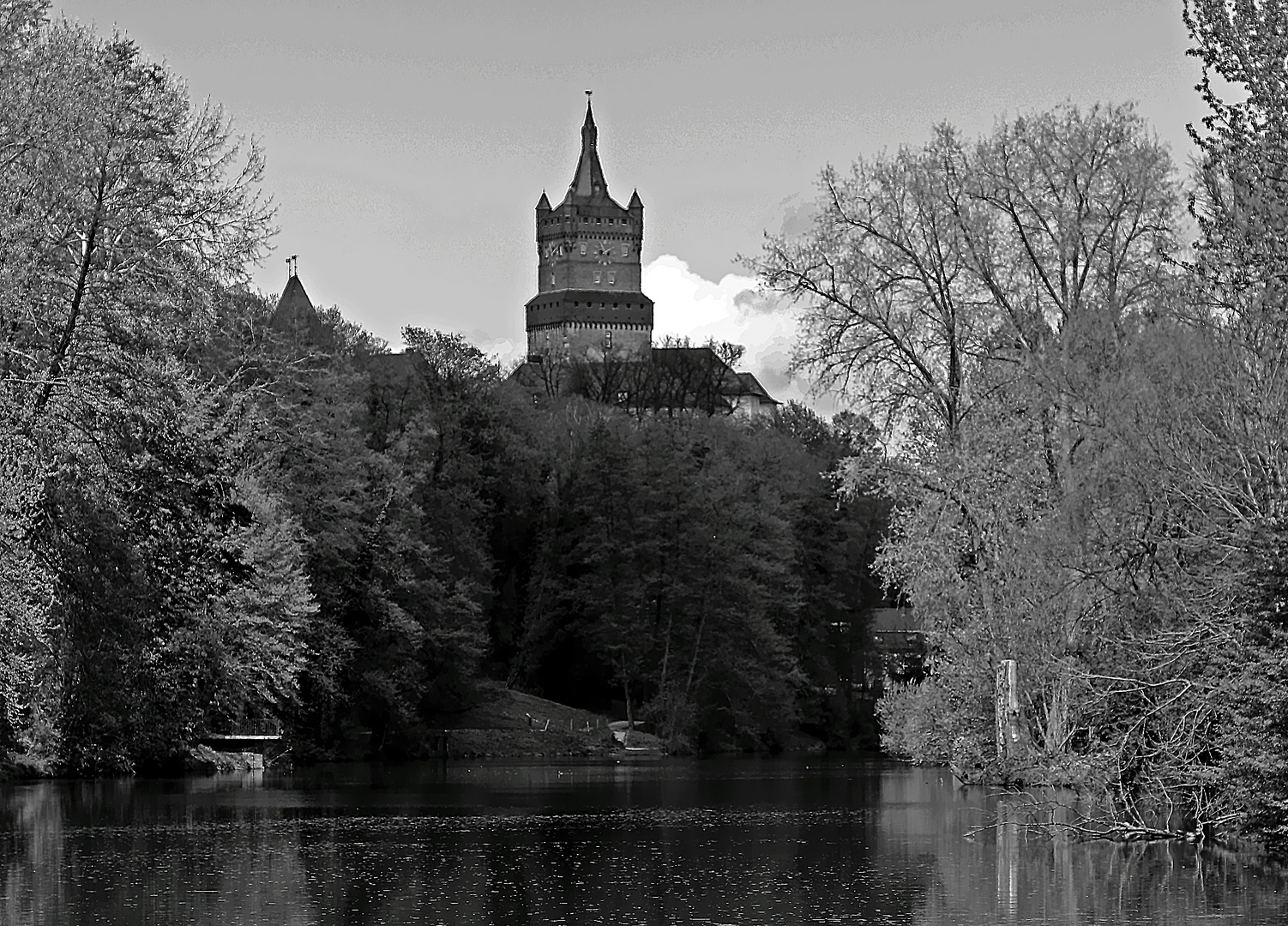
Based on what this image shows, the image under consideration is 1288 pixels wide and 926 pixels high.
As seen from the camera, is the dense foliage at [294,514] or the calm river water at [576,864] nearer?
the calm river water at [576,864]

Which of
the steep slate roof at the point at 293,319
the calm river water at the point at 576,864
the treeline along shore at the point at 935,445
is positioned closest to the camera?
the calm river water at the point at 576,864

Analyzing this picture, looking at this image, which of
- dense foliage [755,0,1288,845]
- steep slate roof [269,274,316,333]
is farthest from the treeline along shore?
steep slate roof [269,274,316,333]

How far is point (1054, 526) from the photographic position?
93.6 ft

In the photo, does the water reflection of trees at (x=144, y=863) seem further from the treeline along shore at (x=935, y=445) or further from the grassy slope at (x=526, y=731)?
the grassy slope at (x=526, y=731)

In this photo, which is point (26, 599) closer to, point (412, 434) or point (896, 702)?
point (896, 702)

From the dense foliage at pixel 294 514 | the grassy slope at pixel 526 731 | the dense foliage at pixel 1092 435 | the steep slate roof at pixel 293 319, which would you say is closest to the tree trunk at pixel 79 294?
the dense foliage at pixel 294 514

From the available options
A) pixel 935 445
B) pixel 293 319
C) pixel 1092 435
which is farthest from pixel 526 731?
pixel 1092 435

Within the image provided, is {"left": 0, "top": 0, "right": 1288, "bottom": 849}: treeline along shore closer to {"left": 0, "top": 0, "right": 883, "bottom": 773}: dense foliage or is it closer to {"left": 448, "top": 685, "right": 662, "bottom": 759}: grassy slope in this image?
{"left": 0, "top": 0, "right": 883, "bottom": 773}: dense foliage

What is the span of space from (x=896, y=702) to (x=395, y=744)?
3245cm

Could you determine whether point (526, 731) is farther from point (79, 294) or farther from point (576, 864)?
point (576, 864)

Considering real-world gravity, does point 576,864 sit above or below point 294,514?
below

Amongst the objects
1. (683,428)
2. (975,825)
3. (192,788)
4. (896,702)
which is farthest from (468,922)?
(683,428)

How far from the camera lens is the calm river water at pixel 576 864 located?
60.0 ft

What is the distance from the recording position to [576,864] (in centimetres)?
2395
